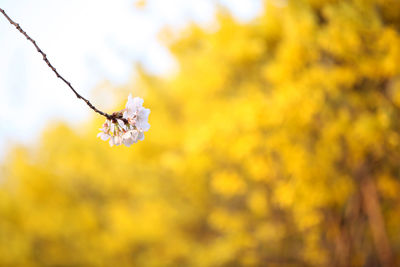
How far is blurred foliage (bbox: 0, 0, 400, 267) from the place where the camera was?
3076 millimetres

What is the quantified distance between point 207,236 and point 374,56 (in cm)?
431

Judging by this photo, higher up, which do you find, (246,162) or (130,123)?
(246,162)

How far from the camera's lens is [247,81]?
4496 mm

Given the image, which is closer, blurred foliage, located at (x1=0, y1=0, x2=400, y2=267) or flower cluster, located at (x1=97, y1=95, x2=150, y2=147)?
flower cluster, located at (x1=97, y1=95, x2=150, y2=147)

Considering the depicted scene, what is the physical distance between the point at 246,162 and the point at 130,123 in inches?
129

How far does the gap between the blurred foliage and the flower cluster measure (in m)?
1.87

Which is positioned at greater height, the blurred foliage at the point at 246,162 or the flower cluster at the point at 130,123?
the blurred foliage at the point at 246,162

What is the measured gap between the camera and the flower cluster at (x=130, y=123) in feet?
3.89

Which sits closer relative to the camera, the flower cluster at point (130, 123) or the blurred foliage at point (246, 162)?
the flower cluster at point (130, 123)

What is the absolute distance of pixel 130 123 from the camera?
47.0 inches

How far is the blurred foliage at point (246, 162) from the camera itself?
3076 mm

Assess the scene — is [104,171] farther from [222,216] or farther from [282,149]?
[282,149]

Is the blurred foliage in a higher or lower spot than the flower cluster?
higher

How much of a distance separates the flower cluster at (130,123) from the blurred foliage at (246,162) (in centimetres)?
187
